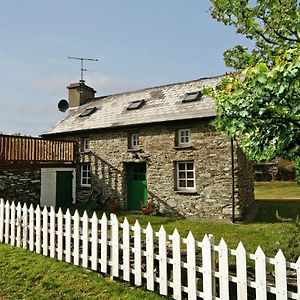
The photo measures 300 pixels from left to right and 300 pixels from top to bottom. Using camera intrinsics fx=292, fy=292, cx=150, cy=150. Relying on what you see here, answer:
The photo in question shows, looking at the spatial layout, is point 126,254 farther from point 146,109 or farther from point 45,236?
point 146,109

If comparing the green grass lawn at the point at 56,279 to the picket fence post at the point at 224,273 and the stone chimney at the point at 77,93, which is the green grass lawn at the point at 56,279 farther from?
the stone chimney at the point at 77,93

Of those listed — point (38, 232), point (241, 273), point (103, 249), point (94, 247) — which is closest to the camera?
point (241, 273)

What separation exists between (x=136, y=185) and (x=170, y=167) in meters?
2.52

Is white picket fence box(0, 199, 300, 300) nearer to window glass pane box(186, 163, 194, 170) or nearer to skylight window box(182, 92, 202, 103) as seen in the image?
window glass pane box(186, 163, 194, 170)

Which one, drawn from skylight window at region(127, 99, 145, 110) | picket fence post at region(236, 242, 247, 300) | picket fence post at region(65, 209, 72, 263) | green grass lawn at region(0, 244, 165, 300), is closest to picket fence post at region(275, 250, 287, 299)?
picket fence post at region(236, 242, 247, 300)

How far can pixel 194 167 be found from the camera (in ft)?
46.3

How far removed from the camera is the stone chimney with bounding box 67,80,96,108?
22.4 meters

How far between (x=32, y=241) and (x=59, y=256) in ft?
3.79

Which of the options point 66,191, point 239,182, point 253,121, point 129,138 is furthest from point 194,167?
point 253,121

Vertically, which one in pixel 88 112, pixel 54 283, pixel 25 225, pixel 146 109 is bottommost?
pixel 54 283

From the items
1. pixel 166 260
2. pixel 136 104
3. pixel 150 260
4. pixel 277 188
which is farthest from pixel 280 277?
pixel 277 188

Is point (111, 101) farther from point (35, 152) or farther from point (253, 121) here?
point (253, 121)

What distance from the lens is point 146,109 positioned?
1684cm

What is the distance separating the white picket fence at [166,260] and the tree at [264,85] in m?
1.75
